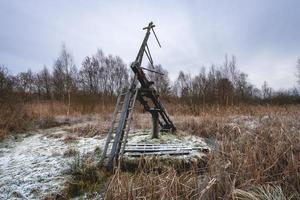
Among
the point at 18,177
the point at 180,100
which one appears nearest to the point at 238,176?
the point at 18,177

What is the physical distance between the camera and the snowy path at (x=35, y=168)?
3207 mm

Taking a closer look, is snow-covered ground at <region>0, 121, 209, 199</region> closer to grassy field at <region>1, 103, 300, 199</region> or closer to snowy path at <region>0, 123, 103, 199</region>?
snowy path at <region>0, 123, 103, 199</region>

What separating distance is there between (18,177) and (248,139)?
3681 mm

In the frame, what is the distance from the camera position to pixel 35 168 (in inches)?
157

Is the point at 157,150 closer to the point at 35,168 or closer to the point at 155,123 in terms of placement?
the point at 155,123

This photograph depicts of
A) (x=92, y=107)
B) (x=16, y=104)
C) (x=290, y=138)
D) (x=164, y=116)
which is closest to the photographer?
(x=290, y=138)

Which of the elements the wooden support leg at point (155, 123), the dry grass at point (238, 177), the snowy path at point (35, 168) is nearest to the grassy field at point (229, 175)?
the dry grass at point (238, 177)

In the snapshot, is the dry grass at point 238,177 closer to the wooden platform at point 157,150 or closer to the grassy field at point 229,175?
the grassy field at point 229,175

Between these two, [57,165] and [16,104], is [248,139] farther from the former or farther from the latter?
[16,104]

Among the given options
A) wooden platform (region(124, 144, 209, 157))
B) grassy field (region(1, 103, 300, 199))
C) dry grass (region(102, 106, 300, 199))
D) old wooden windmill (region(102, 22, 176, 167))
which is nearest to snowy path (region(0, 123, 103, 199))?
A: grassy field (region(1, 103, 300, 199))

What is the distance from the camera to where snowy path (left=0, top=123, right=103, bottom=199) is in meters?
3.21

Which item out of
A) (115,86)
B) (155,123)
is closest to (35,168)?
(155,123)

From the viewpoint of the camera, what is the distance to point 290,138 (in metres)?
3.26

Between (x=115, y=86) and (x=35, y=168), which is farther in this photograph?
(x=115, y=86)
